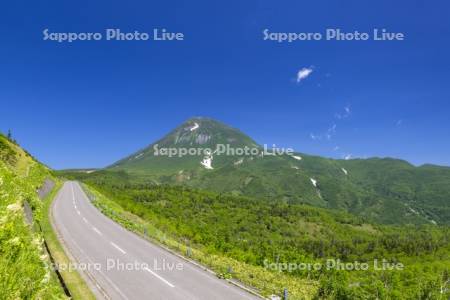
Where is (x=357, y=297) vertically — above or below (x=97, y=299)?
below

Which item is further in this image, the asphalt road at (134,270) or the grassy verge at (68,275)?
the asphalt road at (134,270)

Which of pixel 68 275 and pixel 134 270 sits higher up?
pixel 68 275

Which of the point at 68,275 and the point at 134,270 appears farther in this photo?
the point at 134,270

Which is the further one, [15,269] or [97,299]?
[97,299]

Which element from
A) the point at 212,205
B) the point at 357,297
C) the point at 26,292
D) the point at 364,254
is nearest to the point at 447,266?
the point at 364,254

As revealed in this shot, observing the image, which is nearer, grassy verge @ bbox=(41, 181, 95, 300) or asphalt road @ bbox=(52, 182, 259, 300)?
grassy verge @ bbox=(41, 181, 95, 300)

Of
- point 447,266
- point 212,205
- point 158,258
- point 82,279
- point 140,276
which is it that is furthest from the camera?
point 212,205

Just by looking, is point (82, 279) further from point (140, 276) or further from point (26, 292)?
point (26, 292)

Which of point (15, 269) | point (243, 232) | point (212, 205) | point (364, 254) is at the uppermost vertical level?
point (15, 269)
